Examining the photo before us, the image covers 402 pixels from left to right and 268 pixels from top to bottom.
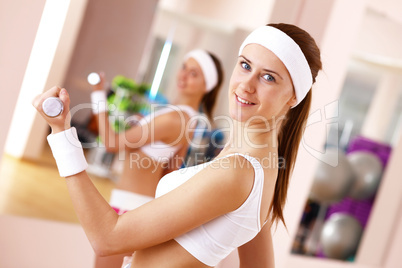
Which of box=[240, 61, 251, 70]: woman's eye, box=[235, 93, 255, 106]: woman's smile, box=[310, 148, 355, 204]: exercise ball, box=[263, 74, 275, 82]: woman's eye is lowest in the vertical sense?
box=[310, 148, 355, 204]: exercise ball

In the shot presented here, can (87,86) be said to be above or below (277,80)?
below

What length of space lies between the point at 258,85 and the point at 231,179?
9.2 inches

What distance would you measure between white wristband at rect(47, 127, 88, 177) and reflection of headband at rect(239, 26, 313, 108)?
0.46 meters

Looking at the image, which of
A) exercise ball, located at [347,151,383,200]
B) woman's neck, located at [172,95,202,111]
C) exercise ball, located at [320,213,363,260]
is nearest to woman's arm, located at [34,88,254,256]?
woman's neck, located at [172,95,202,111]

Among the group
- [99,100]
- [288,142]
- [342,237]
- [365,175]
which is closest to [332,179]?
[365,175]

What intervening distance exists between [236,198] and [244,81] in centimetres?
26

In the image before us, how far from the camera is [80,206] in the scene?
1018 mm

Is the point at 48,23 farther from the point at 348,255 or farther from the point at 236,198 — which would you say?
the point at 348,255

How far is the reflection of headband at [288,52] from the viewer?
1127 mm

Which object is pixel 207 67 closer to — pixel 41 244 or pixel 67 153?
pixel 41 244

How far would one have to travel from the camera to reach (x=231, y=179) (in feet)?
3.36

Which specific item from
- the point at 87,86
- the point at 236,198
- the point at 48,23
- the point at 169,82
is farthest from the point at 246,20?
the point at 236,198

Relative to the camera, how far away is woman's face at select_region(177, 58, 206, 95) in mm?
2250

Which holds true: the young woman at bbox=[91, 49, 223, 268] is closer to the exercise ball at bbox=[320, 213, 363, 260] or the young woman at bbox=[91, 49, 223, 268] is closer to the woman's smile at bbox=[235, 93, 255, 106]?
the woman's smile at bbox=[235, 93, 255, 106]
